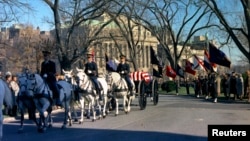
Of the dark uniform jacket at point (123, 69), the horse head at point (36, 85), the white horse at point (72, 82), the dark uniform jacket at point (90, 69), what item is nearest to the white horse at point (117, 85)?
the dark uniform jacket at point (123, 69)

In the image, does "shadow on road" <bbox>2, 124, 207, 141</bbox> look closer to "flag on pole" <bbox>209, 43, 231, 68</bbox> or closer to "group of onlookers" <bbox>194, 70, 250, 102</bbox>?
"group of onlookers" <bbox>194, 70, 250, 102</bbox>

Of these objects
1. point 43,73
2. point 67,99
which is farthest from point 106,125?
point 43,73

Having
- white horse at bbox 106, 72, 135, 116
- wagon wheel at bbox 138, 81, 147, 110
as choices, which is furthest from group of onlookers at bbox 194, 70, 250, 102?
white horse at bbox 106, 72, 135, 116

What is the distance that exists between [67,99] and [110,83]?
373 centimetres

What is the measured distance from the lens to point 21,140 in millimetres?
14023

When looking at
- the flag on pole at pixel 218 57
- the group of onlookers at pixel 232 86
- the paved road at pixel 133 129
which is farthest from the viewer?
the flag on pole at pixel 218 57

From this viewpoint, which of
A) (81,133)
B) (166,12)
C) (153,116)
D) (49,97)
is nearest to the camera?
(81,133)

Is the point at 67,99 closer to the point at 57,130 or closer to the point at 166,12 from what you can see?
the point at 57,130

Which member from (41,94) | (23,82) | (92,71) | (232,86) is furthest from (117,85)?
(232,86)

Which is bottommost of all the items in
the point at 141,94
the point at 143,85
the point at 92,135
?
the point at 92,135

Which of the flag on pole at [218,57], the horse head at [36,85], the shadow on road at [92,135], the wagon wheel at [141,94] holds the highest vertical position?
the flag on pole at [218,57]

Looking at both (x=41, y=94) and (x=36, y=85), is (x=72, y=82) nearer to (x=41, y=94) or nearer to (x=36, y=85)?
(x=41, y=94)

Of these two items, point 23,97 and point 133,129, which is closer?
point 133,129

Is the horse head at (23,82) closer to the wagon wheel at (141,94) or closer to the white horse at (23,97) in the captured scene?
the white horse at (23,97)
